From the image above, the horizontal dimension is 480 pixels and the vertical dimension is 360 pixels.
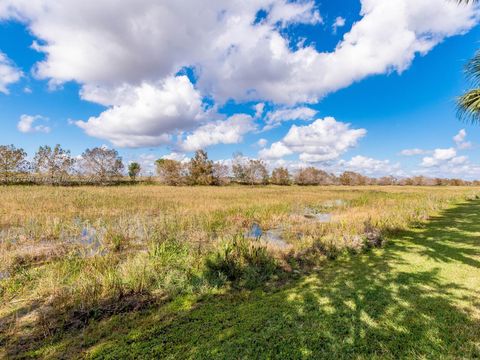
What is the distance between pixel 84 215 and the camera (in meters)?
12.6

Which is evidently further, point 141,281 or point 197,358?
point 141,281

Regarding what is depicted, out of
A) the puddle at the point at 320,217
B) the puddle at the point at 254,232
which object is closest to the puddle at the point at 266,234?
the puddle at the point at 254,232

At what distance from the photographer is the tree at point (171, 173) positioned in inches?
2076

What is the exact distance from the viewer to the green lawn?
297 cm

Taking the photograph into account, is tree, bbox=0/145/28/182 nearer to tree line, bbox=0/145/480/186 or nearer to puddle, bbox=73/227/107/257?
tree line, bbox=0/145/480/186

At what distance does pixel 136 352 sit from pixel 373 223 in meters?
10.3

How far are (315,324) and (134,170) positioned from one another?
64654 mm

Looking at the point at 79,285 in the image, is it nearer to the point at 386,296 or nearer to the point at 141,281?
the point at 141,281

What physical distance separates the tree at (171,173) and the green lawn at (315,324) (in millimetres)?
50239

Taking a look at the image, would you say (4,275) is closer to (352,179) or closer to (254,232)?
(254,232)

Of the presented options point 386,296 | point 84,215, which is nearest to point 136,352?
point 386,296

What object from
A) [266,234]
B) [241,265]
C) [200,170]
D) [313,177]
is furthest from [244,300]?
[313,177]

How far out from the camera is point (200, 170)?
Result: 5366 cm

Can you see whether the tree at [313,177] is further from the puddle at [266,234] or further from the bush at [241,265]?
the bush at [241,265]
